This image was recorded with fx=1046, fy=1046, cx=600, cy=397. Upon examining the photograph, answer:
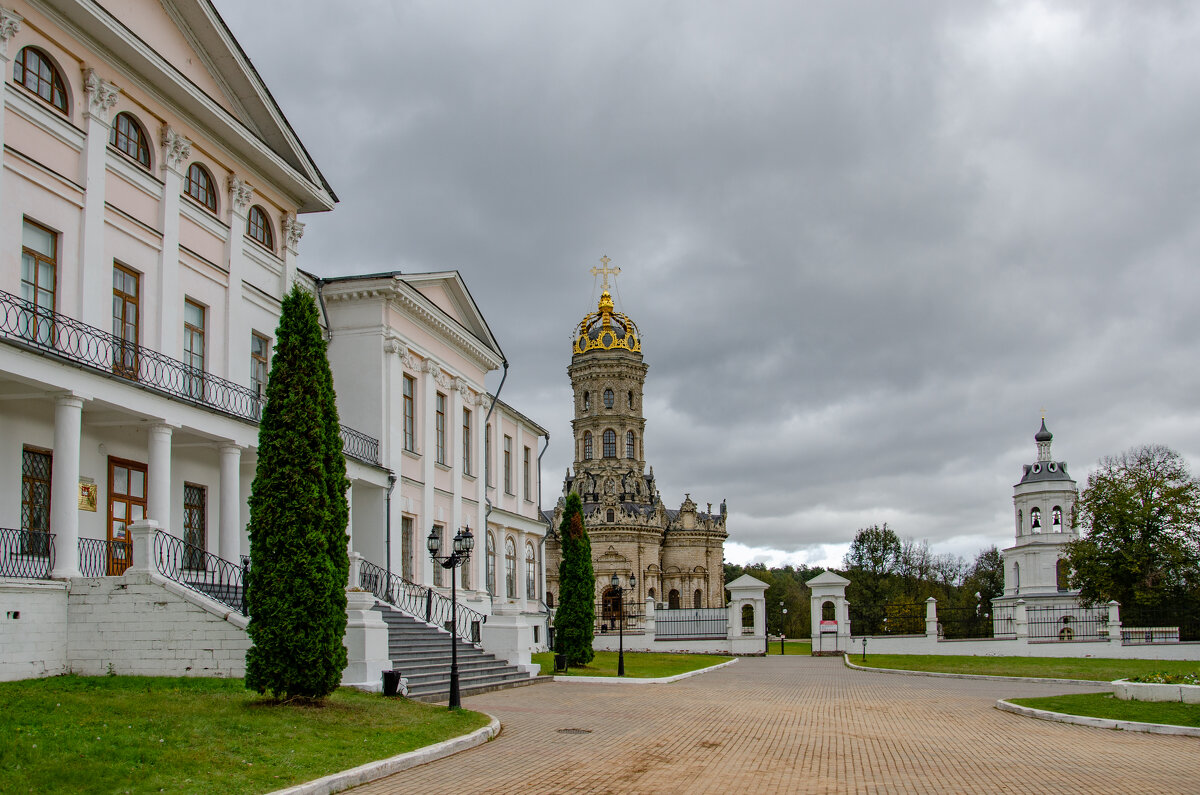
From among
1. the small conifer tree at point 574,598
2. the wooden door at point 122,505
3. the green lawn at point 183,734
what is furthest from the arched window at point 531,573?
the green lawn at point 183,734

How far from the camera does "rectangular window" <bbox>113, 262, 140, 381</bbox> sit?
18141 mm


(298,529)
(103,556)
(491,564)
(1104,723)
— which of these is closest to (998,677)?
(1104,723)

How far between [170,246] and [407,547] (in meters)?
11.7

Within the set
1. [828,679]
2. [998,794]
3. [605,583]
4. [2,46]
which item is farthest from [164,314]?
[605,583]

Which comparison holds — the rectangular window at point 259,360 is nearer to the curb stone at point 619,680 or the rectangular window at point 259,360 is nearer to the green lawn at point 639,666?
the curb stone at point 619,680

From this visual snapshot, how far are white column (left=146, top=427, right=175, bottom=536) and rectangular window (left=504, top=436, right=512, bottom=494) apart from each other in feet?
67.5

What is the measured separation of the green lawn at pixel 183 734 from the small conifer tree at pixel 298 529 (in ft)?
2.05

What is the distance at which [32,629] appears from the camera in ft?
49.2

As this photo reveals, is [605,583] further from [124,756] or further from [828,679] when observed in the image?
[124,756]

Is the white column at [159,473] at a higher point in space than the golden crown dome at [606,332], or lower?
lower

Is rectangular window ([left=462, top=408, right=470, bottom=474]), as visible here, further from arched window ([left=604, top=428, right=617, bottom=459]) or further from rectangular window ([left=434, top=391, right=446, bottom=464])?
arched window ([left=604, top=428, right=617, bottom=459])

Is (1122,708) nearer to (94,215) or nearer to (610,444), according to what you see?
(94,215)

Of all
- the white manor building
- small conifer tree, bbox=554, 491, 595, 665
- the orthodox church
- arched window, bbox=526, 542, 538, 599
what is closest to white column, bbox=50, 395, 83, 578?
the white manor building

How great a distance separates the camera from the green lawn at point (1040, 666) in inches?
1109
